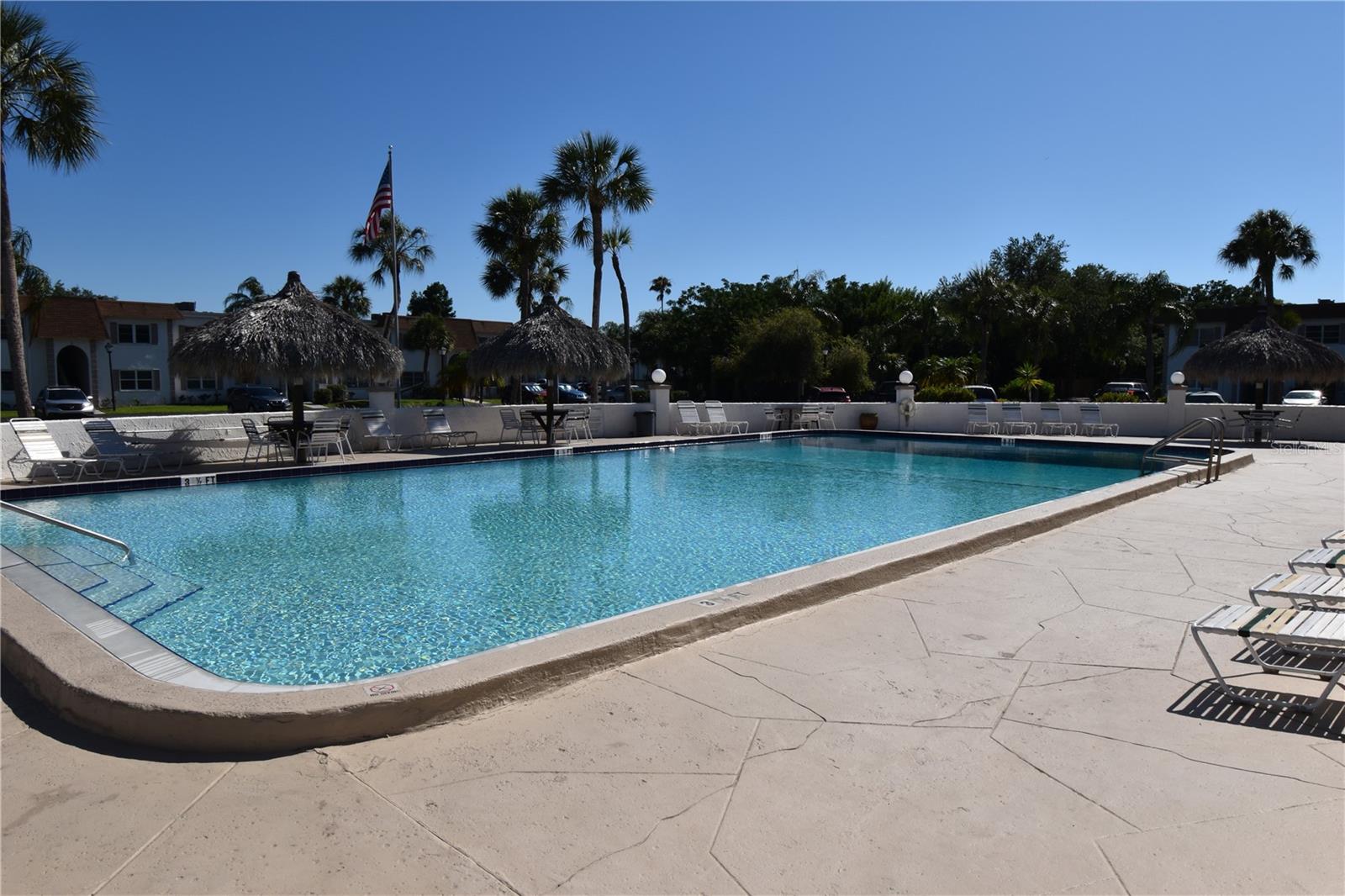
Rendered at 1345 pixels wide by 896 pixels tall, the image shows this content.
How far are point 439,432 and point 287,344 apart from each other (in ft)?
13.3

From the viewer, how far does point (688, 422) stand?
21.7 metres

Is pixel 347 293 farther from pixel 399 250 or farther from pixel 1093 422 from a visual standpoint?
pixel 1093 422

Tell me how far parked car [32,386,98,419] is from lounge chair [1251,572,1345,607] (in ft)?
105

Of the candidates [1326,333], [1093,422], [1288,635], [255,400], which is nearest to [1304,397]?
[1093,422]

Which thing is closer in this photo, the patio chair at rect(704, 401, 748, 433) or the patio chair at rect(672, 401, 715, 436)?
the patio chair at rect(672, 401, 715, 436)

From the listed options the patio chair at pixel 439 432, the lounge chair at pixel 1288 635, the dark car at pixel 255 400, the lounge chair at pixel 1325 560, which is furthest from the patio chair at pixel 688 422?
the dark car at pixel 255 400

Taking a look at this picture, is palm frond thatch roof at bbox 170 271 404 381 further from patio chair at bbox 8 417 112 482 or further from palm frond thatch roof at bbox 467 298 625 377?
palm frond thatch roof at bbox 467 298 625 377

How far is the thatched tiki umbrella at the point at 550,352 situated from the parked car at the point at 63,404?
17434mm

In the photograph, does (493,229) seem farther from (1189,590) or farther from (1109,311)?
(1109,311)

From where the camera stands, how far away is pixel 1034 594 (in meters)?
5.61

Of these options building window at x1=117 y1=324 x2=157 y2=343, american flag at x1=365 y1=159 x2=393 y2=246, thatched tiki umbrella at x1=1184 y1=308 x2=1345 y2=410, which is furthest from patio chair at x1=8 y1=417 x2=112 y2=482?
building window at x1=117 y1=324 x2=157 y2=343

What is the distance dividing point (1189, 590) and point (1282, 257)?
42.9 meters

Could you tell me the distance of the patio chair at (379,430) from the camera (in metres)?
16.9

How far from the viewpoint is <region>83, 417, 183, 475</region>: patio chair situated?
12.8 m
